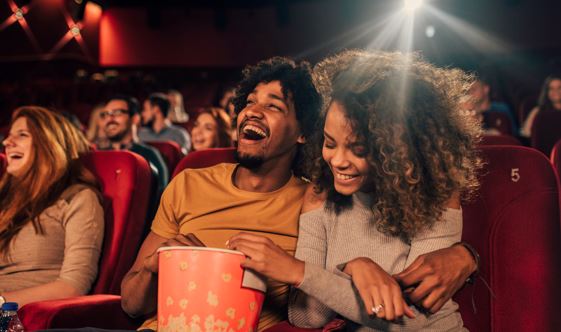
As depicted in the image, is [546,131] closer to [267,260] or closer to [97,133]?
[267,260]

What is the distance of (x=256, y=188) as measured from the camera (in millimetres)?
1635

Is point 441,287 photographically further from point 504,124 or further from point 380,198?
point 504,124

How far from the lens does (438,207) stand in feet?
4.02

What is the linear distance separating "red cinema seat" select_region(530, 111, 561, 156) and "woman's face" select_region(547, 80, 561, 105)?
133cm

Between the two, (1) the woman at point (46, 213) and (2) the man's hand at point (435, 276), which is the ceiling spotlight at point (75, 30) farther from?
(2) the man's hand at point (435, 276)

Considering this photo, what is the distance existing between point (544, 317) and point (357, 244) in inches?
14.3

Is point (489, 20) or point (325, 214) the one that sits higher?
point (489, 20)

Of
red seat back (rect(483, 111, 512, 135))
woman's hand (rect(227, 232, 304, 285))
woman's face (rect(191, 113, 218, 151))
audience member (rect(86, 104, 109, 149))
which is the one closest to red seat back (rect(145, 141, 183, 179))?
woman's face (rect(191, 113, 218, 151))

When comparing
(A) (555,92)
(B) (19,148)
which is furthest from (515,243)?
(A) (555,92)

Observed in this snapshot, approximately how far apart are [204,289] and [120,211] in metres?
0.84

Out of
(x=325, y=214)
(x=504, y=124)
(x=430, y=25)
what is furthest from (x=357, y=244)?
(x=430, y=25)

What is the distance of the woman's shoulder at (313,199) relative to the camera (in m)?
1.40

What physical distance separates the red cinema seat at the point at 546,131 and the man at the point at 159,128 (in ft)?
8.04

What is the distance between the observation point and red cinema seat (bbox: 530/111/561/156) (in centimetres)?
282
